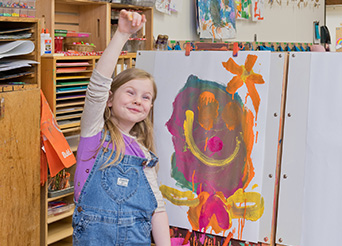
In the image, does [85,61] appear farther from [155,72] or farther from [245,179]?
[245,179]

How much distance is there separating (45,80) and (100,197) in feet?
4.10

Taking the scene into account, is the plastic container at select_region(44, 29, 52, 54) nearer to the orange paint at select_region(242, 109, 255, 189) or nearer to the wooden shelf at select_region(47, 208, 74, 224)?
the wooden shelf at select_region(47, 208, 74, 224)

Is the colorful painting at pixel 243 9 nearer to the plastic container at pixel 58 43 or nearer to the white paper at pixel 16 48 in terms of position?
the plastic container at pixel 58 43

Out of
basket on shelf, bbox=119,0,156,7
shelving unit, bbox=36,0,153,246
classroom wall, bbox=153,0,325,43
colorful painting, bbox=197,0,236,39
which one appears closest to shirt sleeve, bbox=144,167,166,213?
shelving unit, bbox=36,0,153,246

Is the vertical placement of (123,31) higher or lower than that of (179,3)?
lower

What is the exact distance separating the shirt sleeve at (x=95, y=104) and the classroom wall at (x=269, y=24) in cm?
218

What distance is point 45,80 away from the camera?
257cm

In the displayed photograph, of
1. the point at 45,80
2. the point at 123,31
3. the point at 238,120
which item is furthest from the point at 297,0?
the point at 123,31

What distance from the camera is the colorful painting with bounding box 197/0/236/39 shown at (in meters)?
3.95

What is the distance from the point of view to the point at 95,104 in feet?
4.81

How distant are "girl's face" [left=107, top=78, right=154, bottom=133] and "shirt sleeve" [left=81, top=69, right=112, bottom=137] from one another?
67mm

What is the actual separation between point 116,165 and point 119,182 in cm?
5

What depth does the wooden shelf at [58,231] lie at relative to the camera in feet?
9.19

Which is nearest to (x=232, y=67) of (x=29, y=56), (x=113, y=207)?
(x=113, y=207)
